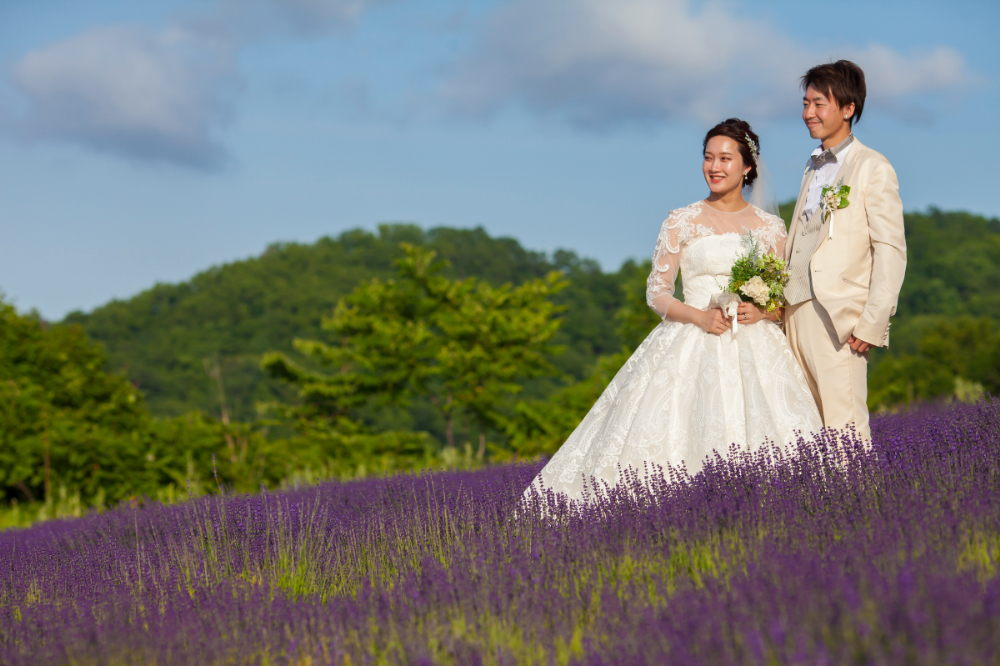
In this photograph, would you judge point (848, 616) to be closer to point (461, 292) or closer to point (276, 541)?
point (276, 541)

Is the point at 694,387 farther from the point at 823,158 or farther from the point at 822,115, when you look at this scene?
the point at 822,115

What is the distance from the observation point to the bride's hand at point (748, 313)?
13.5 feet

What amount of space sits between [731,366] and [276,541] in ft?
8.07

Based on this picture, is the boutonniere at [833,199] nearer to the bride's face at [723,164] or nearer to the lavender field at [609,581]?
the bride's face at [723,164]

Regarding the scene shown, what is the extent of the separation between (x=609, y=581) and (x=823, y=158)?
8.31 feet

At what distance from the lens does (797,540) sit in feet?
8.16

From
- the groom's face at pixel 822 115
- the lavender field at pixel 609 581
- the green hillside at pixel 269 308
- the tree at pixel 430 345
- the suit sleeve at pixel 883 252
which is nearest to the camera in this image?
the lavender field at pixel 609 581

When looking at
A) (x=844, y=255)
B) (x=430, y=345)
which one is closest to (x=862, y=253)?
(x=844, y=255)

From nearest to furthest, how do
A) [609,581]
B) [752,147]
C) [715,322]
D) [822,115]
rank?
[609,581], [822,115], [715,322], [752,147]

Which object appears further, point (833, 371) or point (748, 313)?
point (748, 313)

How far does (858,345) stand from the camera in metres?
3.65

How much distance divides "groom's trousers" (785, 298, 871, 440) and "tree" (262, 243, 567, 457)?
10314 millimetres

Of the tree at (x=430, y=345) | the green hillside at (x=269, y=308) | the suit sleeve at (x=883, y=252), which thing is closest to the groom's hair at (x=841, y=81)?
the suit sleeve at (x=883, y=252)

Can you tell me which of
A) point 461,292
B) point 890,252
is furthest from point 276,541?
point 461,292
